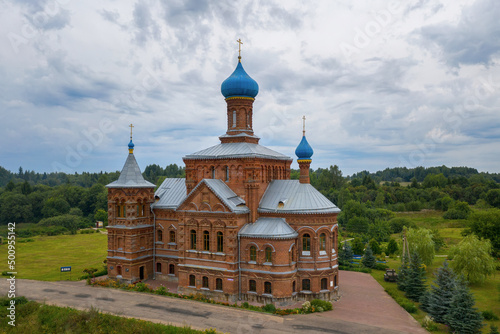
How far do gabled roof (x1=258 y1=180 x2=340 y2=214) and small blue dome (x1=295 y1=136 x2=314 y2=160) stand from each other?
2.27m

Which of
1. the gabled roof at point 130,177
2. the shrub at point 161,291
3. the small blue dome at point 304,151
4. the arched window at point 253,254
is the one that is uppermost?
the small blue dome at point 304,151

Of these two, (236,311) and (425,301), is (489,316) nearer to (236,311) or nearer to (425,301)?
(425,301)

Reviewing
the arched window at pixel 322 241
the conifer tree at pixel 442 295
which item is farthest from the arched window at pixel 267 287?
the conifer tree at pixel 442 295

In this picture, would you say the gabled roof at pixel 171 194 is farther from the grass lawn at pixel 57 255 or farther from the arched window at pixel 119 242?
the grass lawn at pixel 57 255

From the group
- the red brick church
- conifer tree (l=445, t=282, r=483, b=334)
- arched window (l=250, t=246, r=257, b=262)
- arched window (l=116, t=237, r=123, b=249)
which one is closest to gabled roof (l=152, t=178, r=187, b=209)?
the red brick church

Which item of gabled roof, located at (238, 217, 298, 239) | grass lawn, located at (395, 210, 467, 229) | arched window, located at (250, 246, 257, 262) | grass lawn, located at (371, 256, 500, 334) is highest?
gabled roof, located at (238, 217, 298, 239)

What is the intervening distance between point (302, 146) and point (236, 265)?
36.0ft

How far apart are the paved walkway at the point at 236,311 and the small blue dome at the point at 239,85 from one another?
1788cm

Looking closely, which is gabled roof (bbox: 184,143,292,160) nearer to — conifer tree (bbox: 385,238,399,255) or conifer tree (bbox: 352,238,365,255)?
conifer tree (bbox: 352,238,365,255)

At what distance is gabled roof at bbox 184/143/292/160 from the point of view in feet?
95.9

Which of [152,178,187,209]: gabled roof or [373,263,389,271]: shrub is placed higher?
[152,178,187,209]: gabled roof

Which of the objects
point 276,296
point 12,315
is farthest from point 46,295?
point 276,296

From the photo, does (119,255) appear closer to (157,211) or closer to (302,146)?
(157,211)

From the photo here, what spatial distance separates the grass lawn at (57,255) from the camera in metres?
35.4
